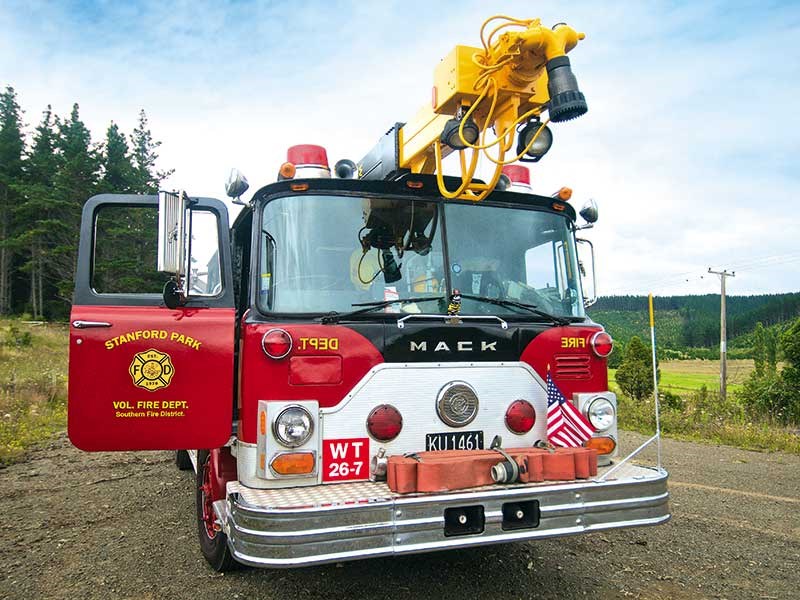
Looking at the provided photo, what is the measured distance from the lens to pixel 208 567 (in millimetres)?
4297

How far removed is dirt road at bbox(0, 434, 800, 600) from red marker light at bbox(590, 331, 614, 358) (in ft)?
4.98

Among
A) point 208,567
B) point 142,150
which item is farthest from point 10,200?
point 208,567

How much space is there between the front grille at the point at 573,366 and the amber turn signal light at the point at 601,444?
424 mm

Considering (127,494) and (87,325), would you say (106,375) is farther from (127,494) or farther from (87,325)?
(127,494)

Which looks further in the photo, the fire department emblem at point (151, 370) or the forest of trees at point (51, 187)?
the forest of trees at point (51, 187)

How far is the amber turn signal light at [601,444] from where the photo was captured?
13.1ft

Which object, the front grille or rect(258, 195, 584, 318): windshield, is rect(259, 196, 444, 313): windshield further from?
the front grille

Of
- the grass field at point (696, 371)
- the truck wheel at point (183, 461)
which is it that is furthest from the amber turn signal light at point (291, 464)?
the grass field at point (696, 371)

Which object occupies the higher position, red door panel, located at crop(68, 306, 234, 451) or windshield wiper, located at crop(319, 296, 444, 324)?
windshield wiper, located at crop(319, 296, 444, 324)

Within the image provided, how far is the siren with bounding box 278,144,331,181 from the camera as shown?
396 cm

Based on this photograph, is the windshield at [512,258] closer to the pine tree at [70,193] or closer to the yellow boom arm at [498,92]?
the yellow boom arm at [498,92]

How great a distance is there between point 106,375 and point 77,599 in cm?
151

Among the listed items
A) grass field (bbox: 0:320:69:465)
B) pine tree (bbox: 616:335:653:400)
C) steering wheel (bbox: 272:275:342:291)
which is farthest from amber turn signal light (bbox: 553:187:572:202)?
pine tree (bbox: 616:335:653:400)

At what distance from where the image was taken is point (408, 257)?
4.00 meters
